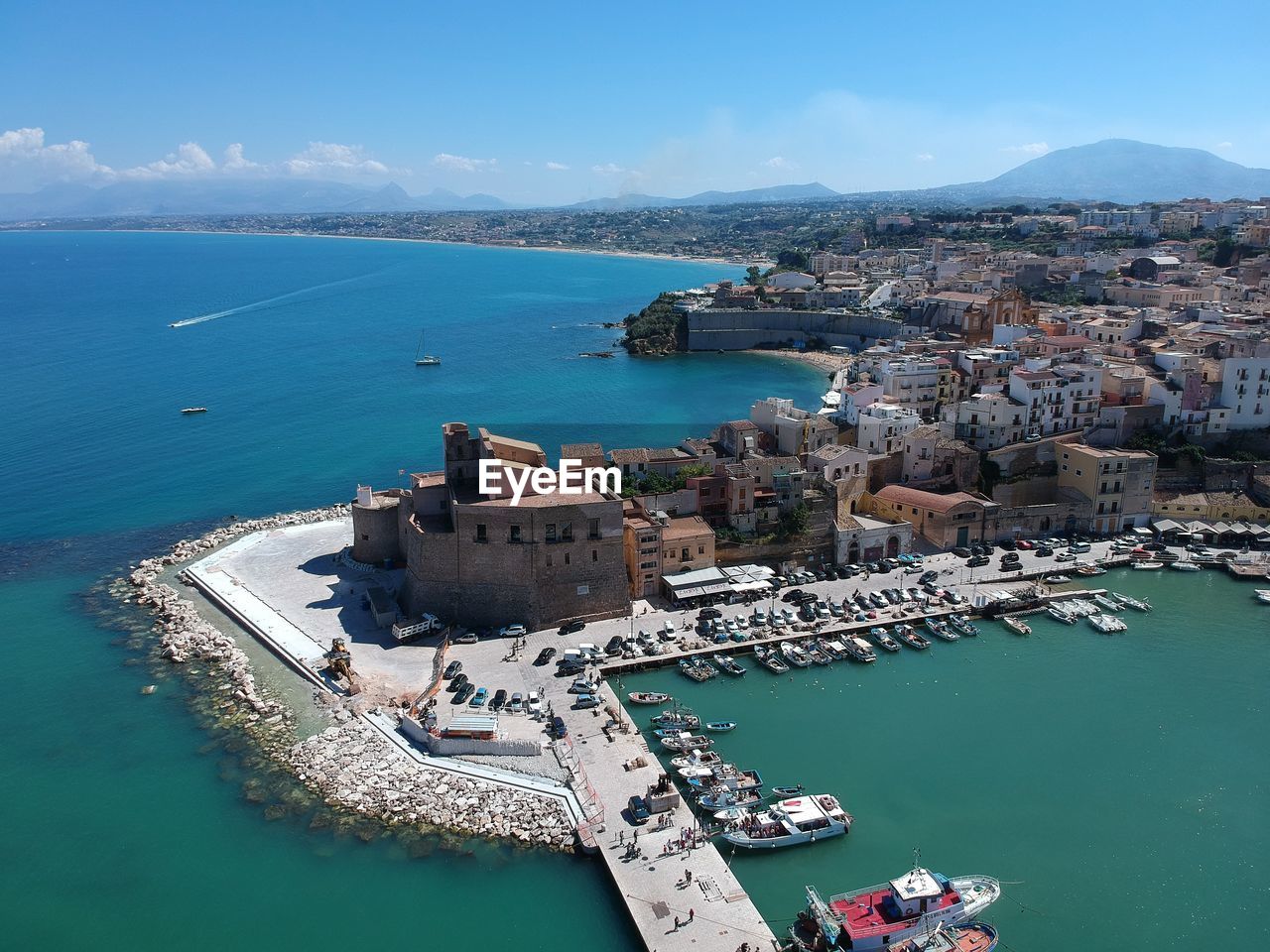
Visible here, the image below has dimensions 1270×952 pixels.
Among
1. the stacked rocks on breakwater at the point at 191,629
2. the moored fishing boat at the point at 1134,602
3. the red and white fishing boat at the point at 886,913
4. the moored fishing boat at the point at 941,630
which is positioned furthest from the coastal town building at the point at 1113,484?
the stacked rocks on breakwater at the point at 191,629

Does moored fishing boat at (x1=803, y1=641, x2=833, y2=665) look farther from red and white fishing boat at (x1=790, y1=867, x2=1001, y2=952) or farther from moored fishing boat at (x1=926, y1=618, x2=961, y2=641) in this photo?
red and white fishing boat at (x1=790, y1=867, x2=1001, y2=952)

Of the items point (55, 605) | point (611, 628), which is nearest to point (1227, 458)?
point (611, 628)

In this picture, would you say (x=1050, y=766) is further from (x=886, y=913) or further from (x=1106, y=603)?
(x=1106, y=603)

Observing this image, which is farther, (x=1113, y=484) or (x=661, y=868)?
(x=1113, y=484)

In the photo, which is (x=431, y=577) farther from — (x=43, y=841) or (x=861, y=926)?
(x=861, y=926)

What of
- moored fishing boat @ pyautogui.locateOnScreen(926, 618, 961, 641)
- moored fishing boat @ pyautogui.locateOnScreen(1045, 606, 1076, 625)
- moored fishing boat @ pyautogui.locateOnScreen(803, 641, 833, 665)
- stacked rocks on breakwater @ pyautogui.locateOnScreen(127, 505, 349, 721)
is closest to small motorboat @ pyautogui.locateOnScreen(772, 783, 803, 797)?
moored fishing boat @ pyautogui.locateOnScreen(803, 641, 833, 665)

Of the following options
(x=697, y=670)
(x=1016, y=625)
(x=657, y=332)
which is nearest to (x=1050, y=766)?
(x=1016, y=625)
